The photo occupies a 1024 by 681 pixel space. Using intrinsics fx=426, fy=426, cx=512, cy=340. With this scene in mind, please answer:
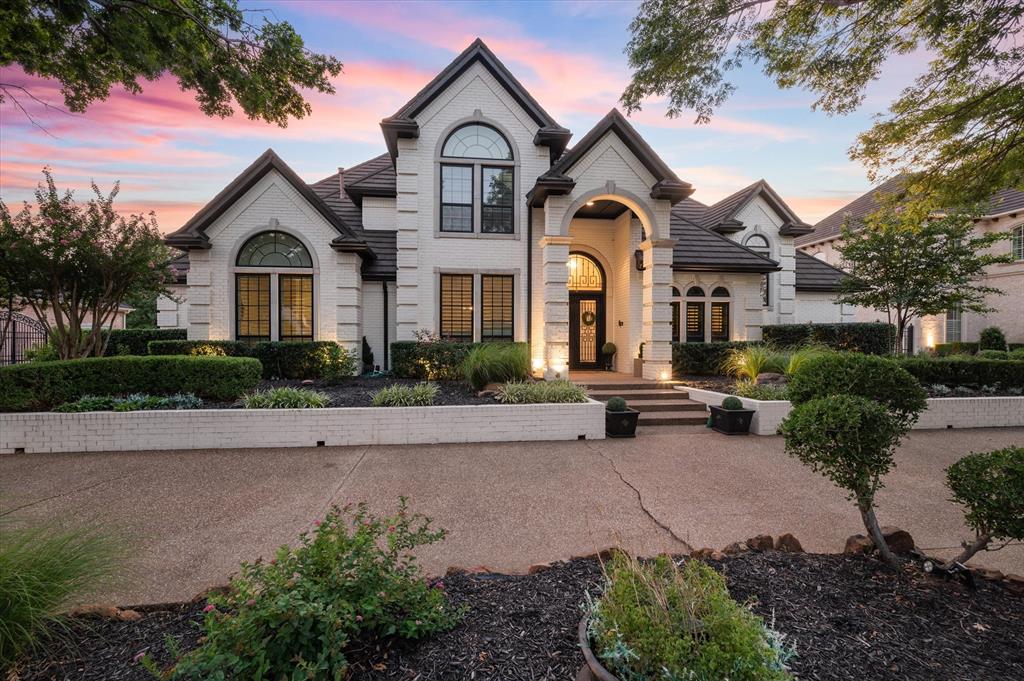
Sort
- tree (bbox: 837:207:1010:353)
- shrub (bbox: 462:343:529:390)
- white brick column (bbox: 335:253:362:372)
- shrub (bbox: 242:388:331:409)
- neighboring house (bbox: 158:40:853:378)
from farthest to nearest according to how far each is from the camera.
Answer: tree (bbox: 837:207:1010:353)
white brick column (bbox: 335:253:362:372)
neighboring house (bbox: 158:40:853:378)
shrub (bbox: 462:343:529:390)
shrub (bbox: 242:388:331:409)

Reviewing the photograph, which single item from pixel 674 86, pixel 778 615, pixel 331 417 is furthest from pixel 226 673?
pixel 674 86

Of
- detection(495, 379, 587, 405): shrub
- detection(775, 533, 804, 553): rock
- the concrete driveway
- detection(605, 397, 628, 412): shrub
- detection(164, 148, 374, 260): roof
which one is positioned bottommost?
the concrete driveway

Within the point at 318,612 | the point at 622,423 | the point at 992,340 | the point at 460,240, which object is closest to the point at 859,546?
the point at 318,612

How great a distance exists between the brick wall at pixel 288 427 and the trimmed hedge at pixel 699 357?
674 centimetres

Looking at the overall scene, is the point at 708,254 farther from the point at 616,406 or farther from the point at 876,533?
the point at 876,533

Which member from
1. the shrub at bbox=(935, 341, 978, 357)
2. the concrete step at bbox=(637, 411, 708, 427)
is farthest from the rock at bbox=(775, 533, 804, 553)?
the shrub at bbox=(935, 341, 978, 357)

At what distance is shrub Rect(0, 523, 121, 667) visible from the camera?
2176 mm

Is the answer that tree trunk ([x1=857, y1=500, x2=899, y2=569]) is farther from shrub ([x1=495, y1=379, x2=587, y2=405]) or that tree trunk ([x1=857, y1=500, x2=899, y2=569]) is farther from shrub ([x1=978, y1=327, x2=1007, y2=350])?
shrub ([x1=978, y1=327, x2=1007, y2=350])

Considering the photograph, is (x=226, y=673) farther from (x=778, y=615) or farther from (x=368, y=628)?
(x=778, y=615)

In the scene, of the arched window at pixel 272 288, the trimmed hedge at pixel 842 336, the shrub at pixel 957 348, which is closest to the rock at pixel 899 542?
the arched window at pixel 272 288

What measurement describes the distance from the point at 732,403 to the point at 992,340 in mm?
23955

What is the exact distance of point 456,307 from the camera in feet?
41.8

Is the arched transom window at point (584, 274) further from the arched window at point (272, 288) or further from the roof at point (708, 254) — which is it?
the arched window at point (272, 288)

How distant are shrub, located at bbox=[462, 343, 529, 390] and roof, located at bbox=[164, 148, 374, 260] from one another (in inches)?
201
